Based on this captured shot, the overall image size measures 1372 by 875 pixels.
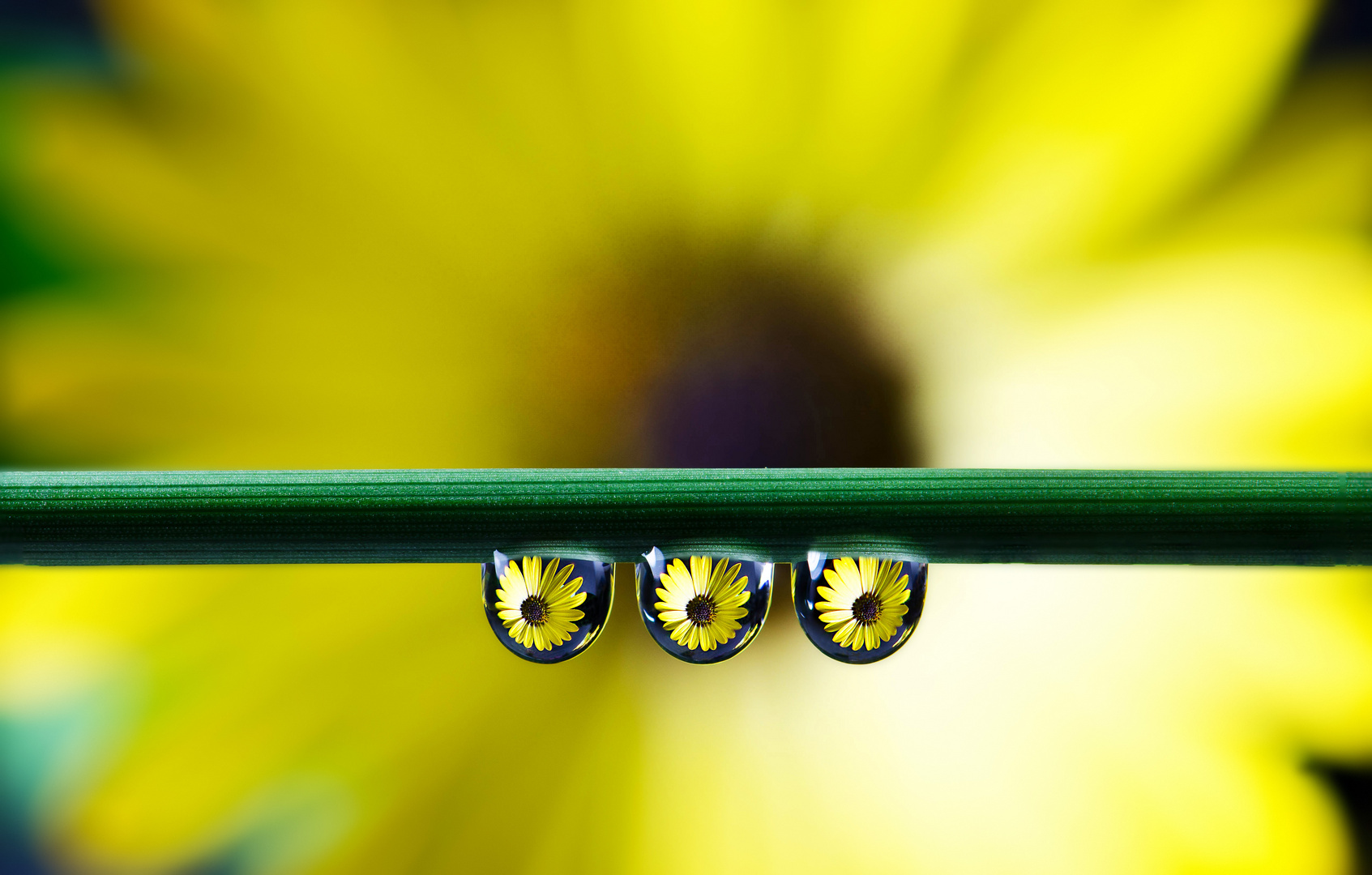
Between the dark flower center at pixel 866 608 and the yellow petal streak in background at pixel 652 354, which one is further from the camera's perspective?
the yellow petal streak in background at pixel 652 354

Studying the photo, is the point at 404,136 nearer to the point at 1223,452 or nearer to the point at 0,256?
the point at 0,256

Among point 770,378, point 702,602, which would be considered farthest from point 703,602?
point 770,378

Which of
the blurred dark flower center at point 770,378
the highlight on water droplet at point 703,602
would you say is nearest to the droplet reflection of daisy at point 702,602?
the highlight on water droplet at point 703,602

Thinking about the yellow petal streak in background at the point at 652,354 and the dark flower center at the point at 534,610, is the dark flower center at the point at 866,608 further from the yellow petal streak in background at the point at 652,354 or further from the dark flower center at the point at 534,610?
the yellow petal streak in background at the point at 652,354

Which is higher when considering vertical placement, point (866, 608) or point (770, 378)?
point (770, 378)

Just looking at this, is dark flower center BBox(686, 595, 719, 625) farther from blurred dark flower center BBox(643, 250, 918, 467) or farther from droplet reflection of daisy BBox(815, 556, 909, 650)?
blurred dark flower center BBox(643, 250, 918, 467)

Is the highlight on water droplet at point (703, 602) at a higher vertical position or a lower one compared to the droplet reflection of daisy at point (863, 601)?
lower

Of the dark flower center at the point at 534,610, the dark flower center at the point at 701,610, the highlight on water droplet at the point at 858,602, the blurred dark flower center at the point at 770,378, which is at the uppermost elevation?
the blurred dark flower center at the point at 770,378

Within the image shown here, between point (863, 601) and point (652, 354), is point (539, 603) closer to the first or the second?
point (863, 601)
